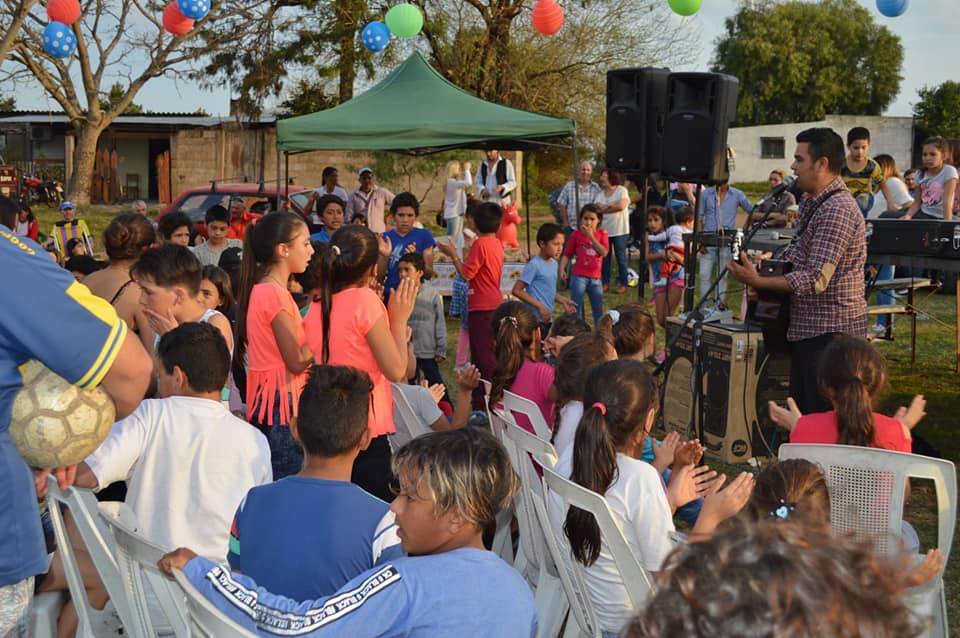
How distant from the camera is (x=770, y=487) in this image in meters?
3.02

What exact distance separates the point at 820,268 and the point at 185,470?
3520 mm

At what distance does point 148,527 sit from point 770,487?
6.10 feet

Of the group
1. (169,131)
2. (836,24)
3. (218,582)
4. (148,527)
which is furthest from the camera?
(836,24)

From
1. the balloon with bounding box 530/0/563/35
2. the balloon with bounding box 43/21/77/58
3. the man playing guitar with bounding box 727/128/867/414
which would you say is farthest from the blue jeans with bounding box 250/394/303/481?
the balloon with bounding box 43/21/77/58

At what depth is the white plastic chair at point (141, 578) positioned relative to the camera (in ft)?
7.62

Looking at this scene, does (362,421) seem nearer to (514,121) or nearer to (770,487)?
(770,487)

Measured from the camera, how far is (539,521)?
11.1 ft

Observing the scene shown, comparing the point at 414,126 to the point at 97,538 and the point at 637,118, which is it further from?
the point at 97,538

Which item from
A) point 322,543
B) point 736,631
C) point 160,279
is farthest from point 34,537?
point 160,279

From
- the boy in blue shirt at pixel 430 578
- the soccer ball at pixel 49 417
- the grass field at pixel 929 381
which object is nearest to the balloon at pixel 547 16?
the grass field at pixel 929 381

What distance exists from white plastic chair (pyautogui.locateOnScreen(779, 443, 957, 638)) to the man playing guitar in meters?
1.99

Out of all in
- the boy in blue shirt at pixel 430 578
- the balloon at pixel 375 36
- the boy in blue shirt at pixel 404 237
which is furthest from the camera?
the balloon at pixel 375 36

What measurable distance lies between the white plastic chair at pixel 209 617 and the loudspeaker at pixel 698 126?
18.0 ft

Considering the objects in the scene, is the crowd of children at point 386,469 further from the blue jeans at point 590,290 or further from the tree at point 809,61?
the tree at point 809,61
